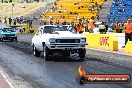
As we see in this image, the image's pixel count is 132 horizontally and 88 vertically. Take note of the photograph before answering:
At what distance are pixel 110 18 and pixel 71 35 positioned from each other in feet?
130

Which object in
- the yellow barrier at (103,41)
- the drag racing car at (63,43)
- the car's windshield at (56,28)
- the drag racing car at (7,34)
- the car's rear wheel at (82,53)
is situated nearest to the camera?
the drag racing car at (63,43)

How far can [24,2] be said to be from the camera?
90.1 meters

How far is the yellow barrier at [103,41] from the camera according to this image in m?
23.5

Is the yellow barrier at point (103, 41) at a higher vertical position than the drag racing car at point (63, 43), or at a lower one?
lower

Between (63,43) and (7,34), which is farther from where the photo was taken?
(7,34)

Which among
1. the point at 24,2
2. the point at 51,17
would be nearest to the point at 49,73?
the point at 51,17

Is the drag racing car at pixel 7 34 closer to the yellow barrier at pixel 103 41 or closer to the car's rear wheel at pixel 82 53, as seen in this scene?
the yellow barrier at pixel 103 41

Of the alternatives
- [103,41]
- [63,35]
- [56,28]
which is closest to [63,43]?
[63,35]

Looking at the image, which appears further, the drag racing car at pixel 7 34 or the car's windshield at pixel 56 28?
the drag racing car at pixel 7 34

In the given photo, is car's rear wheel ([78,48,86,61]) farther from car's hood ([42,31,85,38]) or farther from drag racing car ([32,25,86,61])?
car's hood ([42,31,85,38])

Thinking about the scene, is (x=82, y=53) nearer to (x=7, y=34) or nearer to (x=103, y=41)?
(x=103, y=41)

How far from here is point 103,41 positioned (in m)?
25.1

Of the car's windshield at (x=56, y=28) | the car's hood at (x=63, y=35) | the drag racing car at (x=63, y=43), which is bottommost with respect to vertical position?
the drag racing car at (x=63, y=43)

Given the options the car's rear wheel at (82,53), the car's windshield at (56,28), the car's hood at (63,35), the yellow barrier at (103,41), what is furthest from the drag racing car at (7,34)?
the car's rear wheel at (82,53)
